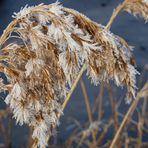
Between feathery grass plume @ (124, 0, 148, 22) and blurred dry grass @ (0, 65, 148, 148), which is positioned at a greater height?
feathery grass plume @ (124, 0, 148, 22)

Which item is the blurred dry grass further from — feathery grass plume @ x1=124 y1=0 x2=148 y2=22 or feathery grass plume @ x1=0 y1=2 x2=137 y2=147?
feathery grass plume @ x1=0 y1=2 x2=137 y2=147

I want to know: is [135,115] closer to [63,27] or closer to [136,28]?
[136,28]

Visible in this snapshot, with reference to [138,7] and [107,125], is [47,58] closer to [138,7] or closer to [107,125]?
[138,7]

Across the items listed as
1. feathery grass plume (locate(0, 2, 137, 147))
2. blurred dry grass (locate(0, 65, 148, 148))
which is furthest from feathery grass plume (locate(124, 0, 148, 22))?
feathery grass plume (locate(0, 2, 137, 147))

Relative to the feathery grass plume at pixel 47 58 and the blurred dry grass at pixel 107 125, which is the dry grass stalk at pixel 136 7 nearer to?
the blurred dry grass at pixel 107 125

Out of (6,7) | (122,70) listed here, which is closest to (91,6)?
(6,7)

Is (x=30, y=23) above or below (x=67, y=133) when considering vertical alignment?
above
